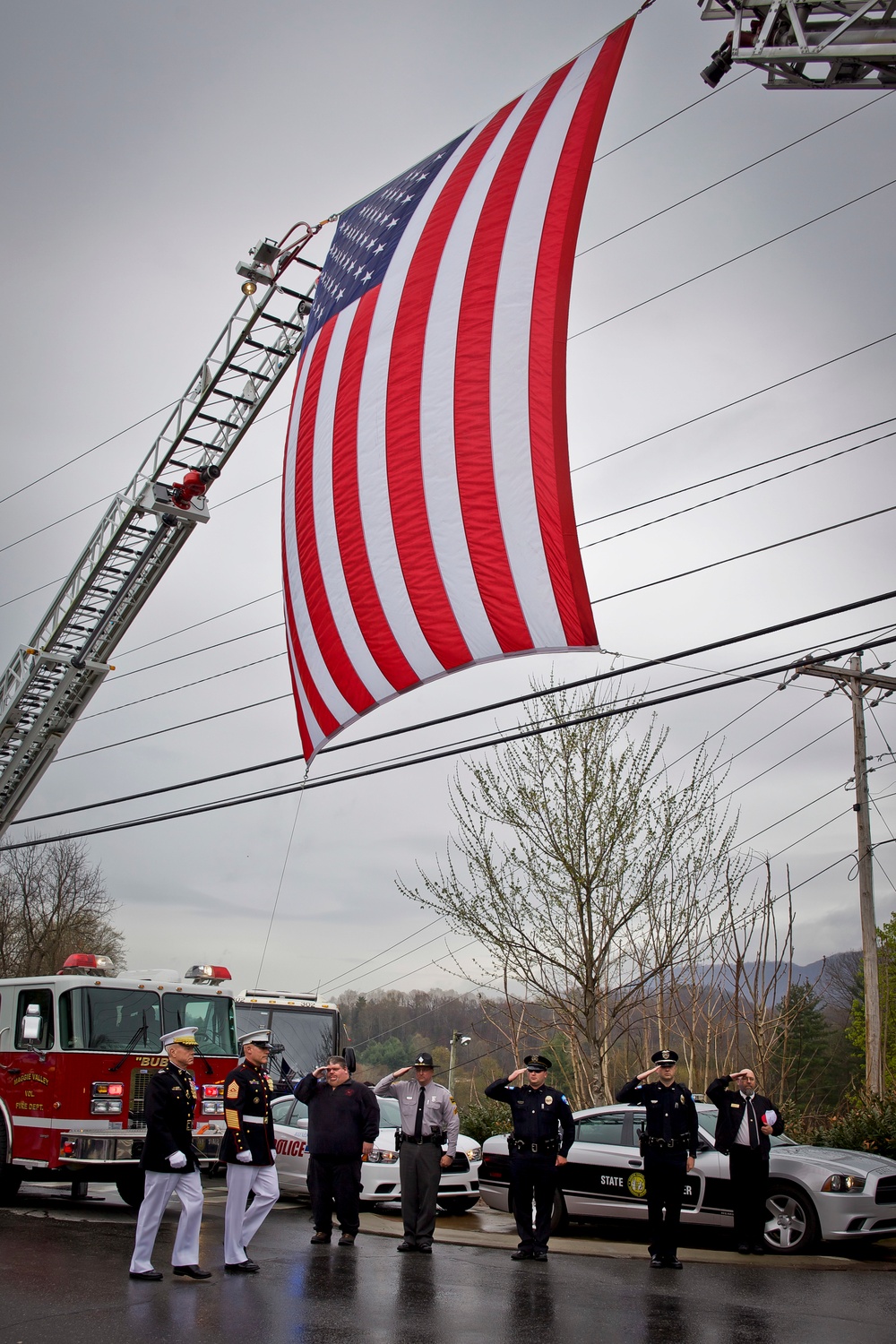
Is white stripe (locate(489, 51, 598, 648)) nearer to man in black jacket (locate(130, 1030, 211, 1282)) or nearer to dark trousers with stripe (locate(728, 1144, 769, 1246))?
man in black jacket (locate(130, 1030, 211, 1282))

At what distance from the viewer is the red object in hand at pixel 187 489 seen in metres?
19.1

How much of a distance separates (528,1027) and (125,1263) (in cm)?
1243

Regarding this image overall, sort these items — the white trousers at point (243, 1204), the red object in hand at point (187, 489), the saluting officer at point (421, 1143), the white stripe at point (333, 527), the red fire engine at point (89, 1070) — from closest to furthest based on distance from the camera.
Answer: the white trousers at point (243, 1204) < the saluting officer at point (421, 1143) < the white stripe at point (333, 527) < the red fire engine at point (89, 1070) < the red object in hand at point (187, 489)

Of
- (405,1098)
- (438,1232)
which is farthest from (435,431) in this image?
(438,1232)

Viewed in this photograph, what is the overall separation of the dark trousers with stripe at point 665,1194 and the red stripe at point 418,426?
4402 mm

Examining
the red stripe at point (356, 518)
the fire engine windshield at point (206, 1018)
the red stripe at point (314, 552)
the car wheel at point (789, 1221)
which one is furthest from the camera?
the fire engine windshield at point (206, 1018)

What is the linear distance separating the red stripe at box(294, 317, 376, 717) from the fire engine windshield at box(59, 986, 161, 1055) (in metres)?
4.59

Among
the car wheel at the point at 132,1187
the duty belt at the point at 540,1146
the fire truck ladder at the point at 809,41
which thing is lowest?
the car wheel at the point at 132,1187

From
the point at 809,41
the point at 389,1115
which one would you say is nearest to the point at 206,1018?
the point at 389,1115

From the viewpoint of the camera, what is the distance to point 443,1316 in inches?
283

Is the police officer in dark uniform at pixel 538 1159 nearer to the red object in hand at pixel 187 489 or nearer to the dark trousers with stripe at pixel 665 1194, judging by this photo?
Result: the dark trousers with stripe at pixel 665 1194

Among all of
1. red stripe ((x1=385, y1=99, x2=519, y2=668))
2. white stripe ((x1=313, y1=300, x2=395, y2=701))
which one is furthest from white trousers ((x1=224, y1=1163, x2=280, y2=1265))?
red stripe ((x1=385, y1=99, x2=519, y2=668))

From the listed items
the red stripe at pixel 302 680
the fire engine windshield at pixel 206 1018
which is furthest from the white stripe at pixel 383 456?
the fire engine windshield at pixel 206 1018

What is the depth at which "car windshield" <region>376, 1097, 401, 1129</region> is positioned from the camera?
13.8 meters
